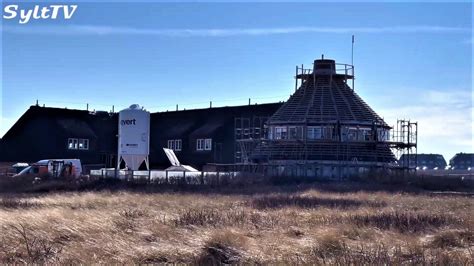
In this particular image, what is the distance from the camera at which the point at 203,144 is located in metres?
91.8

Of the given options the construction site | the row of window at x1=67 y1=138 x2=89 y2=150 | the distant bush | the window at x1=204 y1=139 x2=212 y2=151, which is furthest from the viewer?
the row of window at x1=67 y1=138 x2=89 y2=150

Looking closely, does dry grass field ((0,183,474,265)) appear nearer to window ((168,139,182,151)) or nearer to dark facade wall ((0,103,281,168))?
dark facade wall ((0,103,281,168))

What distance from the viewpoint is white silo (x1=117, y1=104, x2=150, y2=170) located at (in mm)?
73000

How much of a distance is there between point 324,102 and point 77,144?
33.1 metres

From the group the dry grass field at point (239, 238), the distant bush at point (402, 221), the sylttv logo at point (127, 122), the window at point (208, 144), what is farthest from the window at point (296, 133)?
the distant bush at point (402, 221)

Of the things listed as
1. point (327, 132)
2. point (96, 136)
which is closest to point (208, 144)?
point (96, 136)

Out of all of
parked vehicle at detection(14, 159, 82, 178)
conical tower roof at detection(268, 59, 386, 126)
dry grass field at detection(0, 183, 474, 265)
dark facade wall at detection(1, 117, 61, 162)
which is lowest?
dry grass field at detection(0, 183, 474, 265)

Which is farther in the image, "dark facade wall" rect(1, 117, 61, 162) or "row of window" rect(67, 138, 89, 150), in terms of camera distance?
"row of window" rect(67, 138, 89, 150)

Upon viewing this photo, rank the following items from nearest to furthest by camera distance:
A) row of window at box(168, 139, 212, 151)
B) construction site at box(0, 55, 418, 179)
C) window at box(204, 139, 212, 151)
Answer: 1. construction site at box(0, 55, 418, 179)
2. window at box(204, 139, 212, 151)
3. row of window at box(168, 139, 212, 151)

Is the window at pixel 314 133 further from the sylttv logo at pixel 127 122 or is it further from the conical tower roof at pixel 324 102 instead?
the sylttv logo at pixel 127 122

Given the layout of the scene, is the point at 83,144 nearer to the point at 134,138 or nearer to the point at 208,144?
the point at 208,144

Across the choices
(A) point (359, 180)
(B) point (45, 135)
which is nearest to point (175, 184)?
(A) point (359, 180)

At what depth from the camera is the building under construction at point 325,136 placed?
7094cm

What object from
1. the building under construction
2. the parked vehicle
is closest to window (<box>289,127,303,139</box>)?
the building under construction
